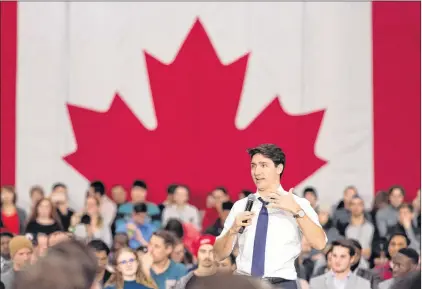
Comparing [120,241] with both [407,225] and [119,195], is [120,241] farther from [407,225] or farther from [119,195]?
[407,225]

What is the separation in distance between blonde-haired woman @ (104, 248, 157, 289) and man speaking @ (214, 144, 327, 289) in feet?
6.21

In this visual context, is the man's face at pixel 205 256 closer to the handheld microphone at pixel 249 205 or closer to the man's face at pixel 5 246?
the handheld microphone at pixel 249 205

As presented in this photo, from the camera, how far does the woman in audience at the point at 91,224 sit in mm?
7629

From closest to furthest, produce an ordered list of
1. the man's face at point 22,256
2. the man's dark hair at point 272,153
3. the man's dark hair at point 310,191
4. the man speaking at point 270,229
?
the man speaking at point 270,229
the man's dark hair at point 272,153
the man's face at point 22,256
the man's dark hair at point 310,191

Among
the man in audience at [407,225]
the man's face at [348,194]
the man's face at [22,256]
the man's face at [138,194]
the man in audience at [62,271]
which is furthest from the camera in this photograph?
the man's face at [348,194]

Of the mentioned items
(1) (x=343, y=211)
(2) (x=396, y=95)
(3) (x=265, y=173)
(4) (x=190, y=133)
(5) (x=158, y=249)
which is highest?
(2) (x=396, y=95)

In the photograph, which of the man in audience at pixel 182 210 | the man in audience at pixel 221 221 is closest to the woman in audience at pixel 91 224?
the man in audience at pixel 182 210

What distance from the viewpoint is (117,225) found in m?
7.93

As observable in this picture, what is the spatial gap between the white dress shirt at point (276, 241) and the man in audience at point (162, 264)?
2292mm

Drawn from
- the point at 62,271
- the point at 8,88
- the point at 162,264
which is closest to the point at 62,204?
the point at 8,88

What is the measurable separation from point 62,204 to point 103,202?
576 millimetres

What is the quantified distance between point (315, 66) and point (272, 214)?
6.01 meters

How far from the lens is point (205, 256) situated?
5.22 metres

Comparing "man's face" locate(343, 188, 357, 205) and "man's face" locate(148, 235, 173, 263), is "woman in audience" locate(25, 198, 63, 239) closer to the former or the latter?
"man's face" locate(148, 235, 173, 263)
